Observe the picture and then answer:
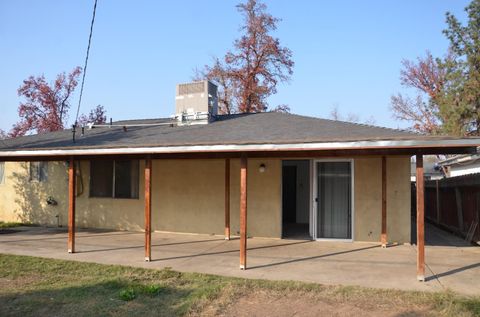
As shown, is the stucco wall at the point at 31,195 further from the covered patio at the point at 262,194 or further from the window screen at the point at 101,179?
the window screen at the point at 101,179

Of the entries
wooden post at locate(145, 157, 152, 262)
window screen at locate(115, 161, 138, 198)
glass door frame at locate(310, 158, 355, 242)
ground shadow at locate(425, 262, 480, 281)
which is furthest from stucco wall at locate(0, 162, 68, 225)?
ground shadow at locate(425, 262, 480, 281)

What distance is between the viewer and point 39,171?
43.5 ft

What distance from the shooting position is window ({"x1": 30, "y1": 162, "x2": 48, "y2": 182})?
13.1 metres

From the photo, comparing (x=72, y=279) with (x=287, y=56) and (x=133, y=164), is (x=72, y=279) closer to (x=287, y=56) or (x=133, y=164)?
(x=133, y=164)

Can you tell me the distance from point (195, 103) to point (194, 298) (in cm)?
727

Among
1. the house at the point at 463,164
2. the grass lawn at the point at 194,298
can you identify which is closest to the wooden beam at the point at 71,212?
the grass lawn at the point at 194,298

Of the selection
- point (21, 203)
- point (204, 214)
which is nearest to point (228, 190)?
point (204, 214)

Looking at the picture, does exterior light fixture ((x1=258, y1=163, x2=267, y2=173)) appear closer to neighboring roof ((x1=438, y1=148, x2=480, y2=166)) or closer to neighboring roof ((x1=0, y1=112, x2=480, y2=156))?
neighboring roof ((x1=0, y1=112, x2=480, y2=156))

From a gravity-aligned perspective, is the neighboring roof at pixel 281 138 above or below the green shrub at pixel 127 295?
above

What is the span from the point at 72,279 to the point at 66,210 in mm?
6580

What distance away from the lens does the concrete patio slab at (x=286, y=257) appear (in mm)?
6504

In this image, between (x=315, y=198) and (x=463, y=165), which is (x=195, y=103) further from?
(x=463, y=165)

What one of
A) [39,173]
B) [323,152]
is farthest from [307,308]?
[39,173]

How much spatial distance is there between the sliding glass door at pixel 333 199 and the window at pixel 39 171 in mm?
8434
